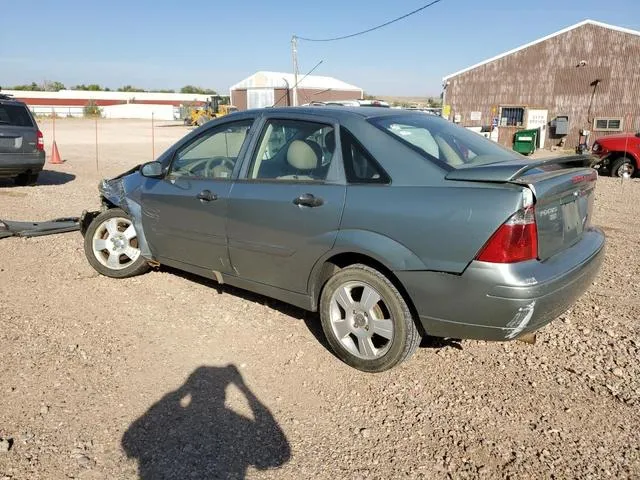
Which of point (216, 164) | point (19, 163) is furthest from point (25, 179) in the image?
point (216, 164)

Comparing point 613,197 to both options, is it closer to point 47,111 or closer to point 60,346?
point 60,346

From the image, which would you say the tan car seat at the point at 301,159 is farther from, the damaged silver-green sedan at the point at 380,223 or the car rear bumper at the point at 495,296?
the car rear bumper at the point at 495,296

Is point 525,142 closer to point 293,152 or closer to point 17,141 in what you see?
point 17,141

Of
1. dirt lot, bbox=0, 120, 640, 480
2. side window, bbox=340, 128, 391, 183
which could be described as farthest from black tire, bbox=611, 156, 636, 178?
side window, bbox=340, 128, 391, 183

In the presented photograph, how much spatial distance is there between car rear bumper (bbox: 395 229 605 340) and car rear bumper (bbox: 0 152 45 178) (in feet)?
32.9

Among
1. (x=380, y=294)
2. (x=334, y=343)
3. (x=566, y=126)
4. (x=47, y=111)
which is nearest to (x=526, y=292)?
(x=380, y=294)

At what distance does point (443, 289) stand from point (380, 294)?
439 mm

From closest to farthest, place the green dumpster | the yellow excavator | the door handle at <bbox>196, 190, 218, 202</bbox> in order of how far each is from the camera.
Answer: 1. the door handle at <bbox>196, 190, 218, 202</bbox>
2. the green dumpster
3. the yellow excavator

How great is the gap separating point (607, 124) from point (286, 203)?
30470 mm

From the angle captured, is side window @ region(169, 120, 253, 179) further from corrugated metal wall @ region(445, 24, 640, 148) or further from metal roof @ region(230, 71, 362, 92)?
metal roof @ region(230, 71, 362, 92)

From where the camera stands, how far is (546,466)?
106 inches

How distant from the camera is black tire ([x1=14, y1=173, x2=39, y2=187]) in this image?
11.6m

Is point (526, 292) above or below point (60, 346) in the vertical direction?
above

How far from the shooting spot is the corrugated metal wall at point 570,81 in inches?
1110
